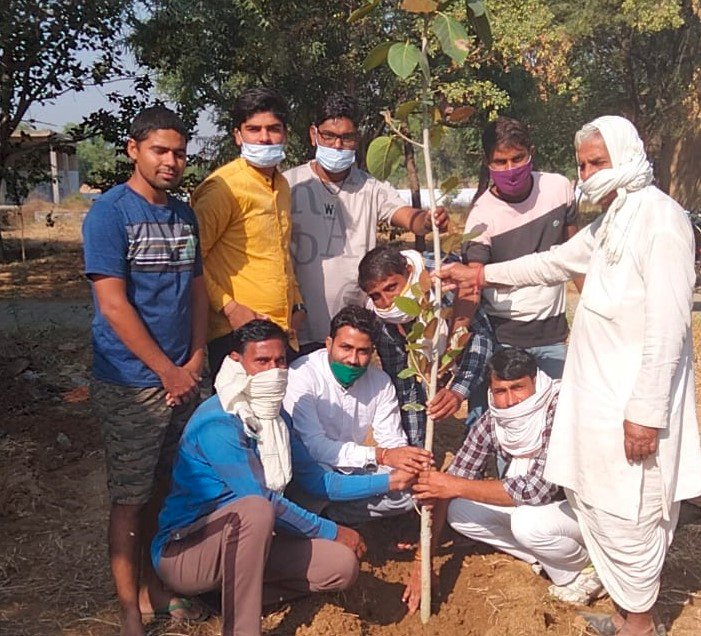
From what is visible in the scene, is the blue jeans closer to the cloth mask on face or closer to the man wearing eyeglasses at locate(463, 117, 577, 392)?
the man wearing eyeglasses at locate(463, 117, 577, 392)

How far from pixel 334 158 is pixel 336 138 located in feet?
0.30

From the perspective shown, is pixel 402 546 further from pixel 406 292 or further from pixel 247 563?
pixel 406 292

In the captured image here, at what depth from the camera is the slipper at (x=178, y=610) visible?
3158 mm

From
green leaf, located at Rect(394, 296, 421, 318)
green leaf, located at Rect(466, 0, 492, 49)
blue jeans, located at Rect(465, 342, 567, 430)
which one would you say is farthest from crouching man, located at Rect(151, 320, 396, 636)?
green leaf, located at Rect(466, 0, 492, 49)

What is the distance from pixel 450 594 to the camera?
11.3ft

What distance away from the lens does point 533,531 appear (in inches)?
126

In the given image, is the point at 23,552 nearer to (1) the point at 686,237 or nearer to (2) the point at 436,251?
(2) the point at 436,251

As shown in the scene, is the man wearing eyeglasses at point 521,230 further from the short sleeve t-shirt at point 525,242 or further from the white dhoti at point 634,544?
the white dhoti at point 634,544

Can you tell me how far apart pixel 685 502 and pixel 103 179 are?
17.8ft

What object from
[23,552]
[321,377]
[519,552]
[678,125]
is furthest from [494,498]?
[678,125]

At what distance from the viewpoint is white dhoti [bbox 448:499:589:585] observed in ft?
10.5

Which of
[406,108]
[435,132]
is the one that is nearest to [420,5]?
[406,108]

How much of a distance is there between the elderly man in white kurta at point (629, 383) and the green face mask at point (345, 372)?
0.90m

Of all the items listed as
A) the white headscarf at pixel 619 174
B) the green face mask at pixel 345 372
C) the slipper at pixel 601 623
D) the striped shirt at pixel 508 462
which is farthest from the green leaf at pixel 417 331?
the slipper at pixel 601 623
